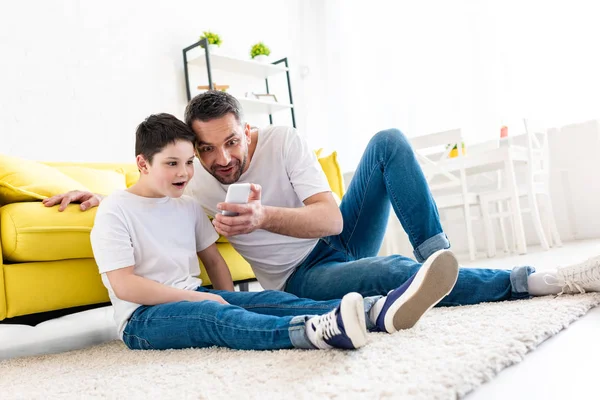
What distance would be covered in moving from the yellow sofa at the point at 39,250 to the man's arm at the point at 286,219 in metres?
0.59

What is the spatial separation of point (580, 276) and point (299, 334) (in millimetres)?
722

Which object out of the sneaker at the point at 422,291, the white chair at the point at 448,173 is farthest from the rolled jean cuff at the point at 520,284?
the white chair at the point at 448,173

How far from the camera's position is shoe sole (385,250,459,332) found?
1018 mm

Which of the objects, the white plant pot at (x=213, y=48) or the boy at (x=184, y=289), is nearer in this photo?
the boy at (x=184, y=289)

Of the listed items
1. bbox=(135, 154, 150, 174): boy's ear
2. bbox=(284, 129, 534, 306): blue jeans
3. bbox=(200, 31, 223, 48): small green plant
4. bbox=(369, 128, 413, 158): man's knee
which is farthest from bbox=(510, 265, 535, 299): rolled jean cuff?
bbox=(200, 31, 223, 48): small green plant

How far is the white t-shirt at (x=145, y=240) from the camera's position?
1.30 m

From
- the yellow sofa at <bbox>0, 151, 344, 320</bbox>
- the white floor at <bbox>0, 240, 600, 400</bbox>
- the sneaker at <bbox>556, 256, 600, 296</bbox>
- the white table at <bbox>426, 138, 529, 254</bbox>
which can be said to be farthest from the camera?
the white table at <bbox>426, 138, 529, 254</bbox>

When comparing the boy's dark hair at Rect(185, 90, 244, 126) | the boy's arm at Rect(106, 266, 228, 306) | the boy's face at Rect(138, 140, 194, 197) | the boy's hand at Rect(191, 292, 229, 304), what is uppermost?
the boy's dark hair at Rect(185, 90, 244, 126)

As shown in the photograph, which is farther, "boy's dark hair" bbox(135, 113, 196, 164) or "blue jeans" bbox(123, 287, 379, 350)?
"boy's dark hair" bbox(135, 113, 196, 164)

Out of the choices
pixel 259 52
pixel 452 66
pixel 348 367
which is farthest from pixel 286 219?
pixel 452 66

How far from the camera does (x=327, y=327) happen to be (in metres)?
0.96

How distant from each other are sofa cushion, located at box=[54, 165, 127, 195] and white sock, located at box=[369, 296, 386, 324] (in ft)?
4.38

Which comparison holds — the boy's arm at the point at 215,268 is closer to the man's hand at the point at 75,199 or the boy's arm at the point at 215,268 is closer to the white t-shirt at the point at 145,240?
the white t-shirt at the point at 145,240

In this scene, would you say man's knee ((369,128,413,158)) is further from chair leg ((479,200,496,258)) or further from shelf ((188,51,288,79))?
shelf ((188,51,288,79))
